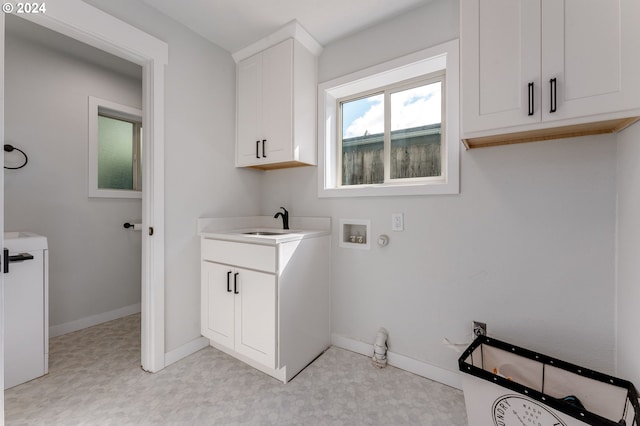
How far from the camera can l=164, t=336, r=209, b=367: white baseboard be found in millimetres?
1923

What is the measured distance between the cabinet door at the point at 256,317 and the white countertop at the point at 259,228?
0.24 metres

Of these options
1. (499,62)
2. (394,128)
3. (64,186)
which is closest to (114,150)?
(64,186)

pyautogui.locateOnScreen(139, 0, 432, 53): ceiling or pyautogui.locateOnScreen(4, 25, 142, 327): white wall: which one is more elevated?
pyautogui.locateOnScreen(139, 0, 432, 53): ceiling

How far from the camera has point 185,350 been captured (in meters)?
2.04

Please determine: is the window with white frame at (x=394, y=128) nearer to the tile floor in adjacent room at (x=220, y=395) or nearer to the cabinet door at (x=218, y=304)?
the cabinet door at (x=218, y=304)

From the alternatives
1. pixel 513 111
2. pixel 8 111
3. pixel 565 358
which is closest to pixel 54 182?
pixel 8 111

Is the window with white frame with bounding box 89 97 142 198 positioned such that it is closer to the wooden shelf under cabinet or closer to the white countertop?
the white countertop

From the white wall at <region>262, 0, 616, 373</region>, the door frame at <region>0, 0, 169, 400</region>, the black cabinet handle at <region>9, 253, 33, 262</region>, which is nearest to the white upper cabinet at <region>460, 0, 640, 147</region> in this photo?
the white wall at <region>262, 0, 616, 373</region>

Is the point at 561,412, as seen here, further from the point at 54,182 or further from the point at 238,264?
the point at 54,182

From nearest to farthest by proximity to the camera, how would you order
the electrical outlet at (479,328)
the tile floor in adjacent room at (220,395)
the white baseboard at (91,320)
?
the tile floor in adjacent room at (220,395)
the electrical outlet at (479,328)
the white baseboard at (91,320)

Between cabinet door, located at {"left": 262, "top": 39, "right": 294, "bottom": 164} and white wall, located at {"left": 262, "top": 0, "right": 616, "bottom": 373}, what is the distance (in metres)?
0.39

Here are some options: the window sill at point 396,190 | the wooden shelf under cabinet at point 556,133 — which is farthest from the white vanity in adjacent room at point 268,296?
the wooden shelf under cabinet at point 556,133

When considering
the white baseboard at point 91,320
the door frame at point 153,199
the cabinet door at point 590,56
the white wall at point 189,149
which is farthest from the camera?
the white baseboard at point 91,320

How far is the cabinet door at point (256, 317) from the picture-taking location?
169 cm
